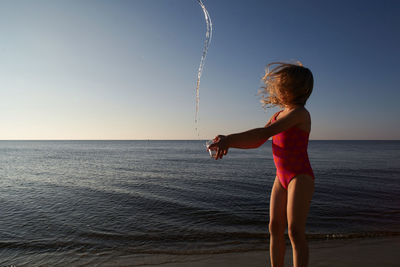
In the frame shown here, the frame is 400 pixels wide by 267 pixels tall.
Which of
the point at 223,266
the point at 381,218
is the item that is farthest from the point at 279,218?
the point at 381,218

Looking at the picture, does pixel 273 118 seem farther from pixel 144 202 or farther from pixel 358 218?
pixel 144 202

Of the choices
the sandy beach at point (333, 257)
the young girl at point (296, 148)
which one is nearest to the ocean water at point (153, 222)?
the sandy beach at point (333, 257)

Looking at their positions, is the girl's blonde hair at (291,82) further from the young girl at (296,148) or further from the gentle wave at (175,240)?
the gentle wave at (175,240)

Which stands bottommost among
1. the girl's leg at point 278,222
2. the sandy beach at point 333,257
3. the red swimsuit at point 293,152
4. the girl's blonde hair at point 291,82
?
the sandy beach at point 333,257

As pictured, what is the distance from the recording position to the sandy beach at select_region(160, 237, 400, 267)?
4243 millimetres

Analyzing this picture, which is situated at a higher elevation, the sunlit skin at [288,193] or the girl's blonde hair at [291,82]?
the girl's blonde hair at [291,82]

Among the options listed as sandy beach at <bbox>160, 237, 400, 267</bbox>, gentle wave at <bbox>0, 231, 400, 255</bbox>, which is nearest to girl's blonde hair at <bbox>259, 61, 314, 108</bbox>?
sandy beach at <bbox>160, 237, 400, 267</bbox>

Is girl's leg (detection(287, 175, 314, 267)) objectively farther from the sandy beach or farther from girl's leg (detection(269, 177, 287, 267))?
the sandy beach

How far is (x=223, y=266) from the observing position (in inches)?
168

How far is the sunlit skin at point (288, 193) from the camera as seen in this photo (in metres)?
1.76

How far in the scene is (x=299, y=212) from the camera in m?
2.07

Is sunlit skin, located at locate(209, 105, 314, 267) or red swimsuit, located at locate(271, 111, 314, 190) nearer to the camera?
sunlit skin, located at locate(209, 105, 314, 267)

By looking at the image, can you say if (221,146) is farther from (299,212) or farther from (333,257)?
(333,257)

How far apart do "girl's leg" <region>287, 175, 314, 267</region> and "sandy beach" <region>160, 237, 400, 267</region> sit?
245 centimetres
